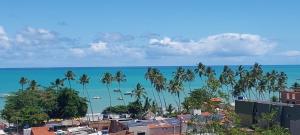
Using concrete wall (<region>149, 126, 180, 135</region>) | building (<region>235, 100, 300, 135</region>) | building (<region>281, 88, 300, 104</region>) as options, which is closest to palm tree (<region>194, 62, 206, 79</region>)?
building (<region>281, 88, 300, 104</region>)

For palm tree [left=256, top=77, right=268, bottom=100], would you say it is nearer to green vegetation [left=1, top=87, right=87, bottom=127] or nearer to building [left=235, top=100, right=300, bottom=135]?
green vegetation [left=1, top=87, right=87, bottom=127]

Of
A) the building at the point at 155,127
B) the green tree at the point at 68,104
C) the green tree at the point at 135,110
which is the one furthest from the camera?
the green tree at the point at 135,110

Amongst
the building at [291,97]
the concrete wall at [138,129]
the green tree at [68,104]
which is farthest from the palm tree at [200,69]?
the concrete wall at [138,129]

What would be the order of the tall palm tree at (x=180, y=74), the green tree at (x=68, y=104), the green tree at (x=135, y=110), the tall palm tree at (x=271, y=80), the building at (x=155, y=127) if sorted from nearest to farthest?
the building at (x=155, y=127), the green tree at (x=68, y=104), the green tree at (x=135, y=110), the tall palm tree at (x=271, y=80), the tall palm tree at (x=180, y=74)

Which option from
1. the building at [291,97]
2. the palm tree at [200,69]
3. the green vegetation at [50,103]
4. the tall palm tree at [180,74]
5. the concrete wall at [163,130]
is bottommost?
the concrete wall at [163,130]

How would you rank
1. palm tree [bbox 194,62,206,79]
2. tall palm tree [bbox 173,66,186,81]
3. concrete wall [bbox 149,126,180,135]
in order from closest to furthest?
concrete wall [bbox 149,126,180,135], tall palm tree [bbox 173,66,186,81], palm tree [bbox 194,62,206,79]

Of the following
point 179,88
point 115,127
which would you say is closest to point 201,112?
point 115,127

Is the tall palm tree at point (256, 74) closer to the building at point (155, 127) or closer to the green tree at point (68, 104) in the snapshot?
the green tree at point (68, 104)

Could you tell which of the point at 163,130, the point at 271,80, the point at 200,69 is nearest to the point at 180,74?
the point at 200,69

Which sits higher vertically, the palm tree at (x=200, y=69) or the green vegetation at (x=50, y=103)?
the palm tree at (x=200, y=69)

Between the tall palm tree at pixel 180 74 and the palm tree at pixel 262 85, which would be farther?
the tall palm tree at pixel 180 74

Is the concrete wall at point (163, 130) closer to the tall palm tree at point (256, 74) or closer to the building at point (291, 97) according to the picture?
the building at point (291, 97)
